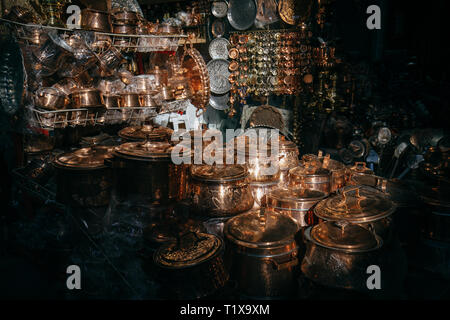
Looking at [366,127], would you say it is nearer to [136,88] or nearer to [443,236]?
[443,236]

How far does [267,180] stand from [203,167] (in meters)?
0.48

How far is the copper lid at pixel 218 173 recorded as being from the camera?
1.74m

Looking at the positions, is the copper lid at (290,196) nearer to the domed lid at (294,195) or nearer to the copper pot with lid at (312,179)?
the domed lid at (294,195)

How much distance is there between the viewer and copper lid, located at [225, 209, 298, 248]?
4.80ft

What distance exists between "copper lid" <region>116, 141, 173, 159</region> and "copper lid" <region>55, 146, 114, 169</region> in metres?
0.23

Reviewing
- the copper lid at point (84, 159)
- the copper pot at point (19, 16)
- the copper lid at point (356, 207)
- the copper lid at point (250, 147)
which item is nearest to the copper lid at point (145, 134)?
the copper lid at point (84, 159)

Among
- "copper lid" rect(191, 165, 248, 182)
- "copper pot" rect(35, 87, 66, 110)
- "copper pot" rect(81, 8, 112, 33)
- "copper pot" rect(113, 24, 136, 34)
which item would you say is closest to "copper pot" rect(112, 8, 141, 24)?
"copper pot" rect(113, 24, 136, 34)

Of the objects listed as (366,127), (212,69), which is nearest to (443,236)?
(366,127)

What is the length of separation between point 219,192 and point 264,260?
47 centimetres

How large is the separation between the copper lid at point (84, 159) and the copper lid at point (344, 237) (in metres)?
1.40

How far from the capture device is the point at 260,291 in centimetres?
147

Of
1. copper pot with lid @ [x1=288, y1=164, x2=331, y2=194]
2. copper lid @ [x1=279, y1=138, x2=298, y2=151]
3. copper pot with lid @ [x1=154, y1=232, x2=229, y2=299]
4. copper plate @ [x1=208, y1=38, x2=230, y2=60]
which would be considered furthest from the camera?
copper plate @ [x1=208, y1=38, x2=230, y2=60]

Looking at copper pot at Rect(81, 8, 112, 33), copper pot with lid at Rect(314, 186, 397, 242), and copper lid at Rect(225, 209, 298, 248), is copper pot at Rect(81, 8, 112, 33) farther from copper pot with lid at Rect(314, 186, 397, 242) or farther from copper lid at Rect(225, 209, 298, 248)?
copper pot with lid at Rect(314, 186, 397, 242)

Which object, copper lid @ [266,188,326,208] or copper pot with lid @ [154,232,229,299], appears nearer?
copper pot with lid @ [154,232,229,299]
